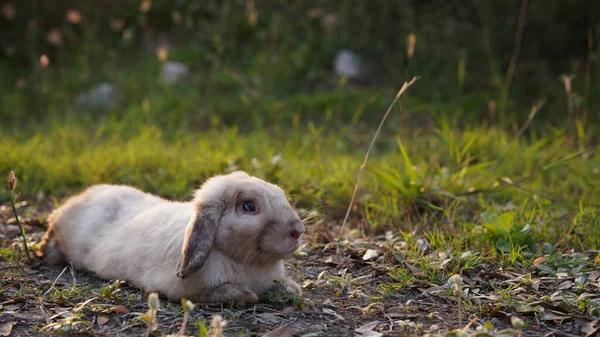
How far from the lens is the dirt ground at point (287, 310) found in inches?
117

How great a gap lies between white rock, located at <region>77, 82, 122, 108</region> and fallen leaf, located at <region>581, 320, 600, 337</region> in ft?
20.4

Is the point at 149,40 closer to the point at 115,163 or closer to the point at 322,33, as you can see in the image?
the point at 322,33

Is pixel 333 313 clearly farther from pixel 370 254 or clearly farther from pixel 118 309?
pixel 118 309

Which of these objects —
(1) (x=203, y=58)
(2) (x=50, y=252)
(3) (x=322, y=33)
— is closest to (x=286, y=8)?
(3) (x=322, y=33)

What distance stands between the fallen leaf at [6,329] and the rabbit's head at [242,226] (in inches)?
29.8

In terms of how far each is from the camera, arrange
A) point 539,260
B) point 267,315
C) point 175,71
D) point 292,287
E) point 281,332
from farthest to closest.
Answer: point 175,71
point 539,260
point 292,287
point 267,315
point 281,332

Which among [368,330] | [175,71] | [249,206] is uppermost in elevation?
[249,206]

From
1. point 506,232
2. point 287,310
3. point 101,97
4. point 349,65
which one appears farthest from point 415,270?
point 101,97

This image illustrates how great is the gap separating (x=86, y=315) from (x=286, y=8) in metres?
6.75

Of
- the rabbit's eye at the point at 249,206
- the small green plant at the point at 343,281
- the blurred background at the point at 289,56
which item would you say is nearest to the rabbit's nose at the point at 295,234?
the rabbit's eye at the point at 249,206

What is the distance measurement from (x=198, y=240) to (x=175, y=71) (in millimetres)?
5888

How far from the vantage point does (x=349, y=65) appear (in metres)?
8.70

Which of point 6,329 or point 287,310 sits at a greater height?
point 6,329

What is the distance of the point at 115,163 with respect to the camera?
5.86m
